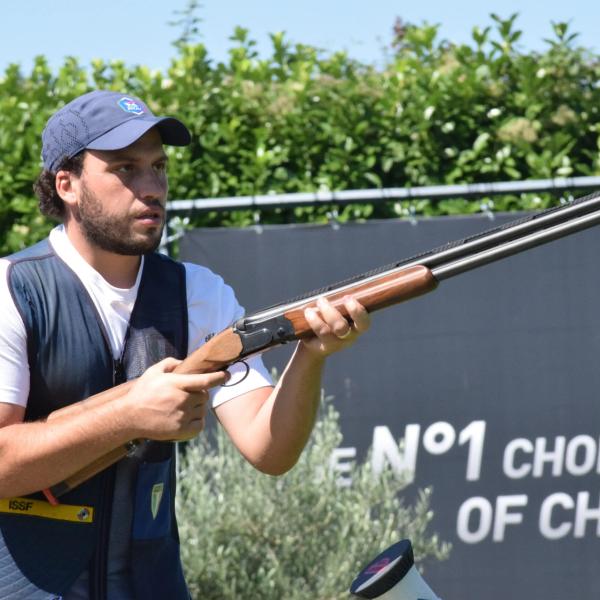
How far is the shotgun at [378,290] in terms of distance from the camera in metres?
2.79

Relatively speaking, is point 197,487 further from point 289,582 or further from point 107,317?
point 107,317

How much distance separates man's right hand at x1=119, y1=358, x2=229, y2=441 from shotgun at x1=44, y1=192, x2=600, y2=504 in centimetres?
6

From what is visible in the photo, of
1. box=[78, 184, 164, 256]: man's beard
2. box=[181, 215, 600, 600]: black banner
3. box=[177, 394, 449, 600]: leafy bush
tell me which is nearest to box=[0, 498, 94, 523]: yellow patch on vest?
box=[78, 184, 164, 256]: man's beard

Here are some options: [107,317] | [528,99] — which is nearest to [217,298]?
[107,317]

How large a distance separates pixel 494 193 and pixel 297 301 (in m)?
3.05

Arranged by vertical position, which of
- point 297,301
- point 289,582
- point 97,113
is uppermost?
point 97,113

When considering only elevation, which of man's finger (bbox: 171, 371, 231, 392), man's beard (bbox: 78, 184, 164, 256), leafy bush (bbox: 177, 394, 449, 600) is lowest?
leafy bush (bbox: 177, 394, 449, 600)

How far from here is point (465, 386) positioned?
5.41 metres

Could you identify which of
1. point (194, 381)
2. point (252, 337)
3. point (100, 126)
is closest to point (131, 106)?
point (100, 126)

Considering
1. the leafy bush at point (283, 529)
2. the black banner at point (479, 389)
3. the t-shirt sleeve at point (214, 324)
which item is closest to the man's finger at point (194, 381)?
the t-shirt sleeve at point (214, 324)

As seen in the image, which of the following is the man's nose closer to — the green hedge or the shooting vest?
the shooting vest

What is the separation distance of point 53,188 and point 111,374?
577 millimetres

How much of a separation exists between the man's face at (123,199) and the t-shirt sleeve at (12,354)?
0.99 feet

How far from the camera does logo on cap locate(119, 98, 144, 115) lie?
302 centimetres
